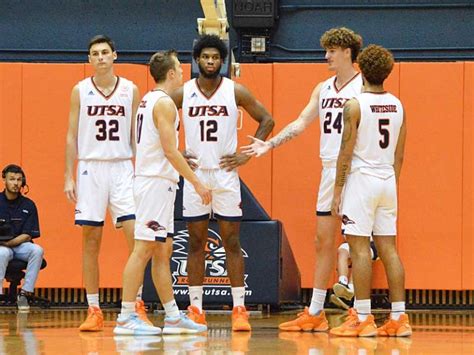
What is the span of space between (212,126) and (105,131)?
2.51 ft

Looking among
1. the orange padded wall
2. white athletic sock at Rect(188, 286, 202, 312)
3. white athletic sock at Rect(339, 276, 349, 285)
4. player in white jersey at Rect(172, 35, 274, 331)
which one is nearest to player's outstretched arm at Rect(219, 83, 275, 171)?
player in white jersey at Rect(172, 35, 274, 331)

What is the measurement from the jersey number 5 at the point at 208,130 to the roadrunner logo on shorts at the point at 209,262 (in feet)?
6.75

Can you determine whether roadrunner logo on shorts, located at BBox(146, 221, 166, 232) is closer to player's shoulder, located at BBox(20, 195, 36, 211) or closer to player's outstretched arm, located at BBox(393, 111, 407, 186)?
player's outstretched arm, located at BBox(393, 111, 407, 186)

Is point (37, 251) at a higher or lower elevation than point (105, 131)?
lower

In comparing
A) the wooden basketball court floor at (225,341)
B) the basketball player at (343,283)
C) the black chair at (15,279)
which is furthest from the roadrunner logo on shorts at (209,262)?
Result: the black chair at (15,279)

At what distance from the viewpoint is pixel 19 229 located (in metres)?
10.9

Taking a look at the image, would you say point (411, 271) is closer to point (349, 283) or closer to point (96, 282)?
point (349, 283)

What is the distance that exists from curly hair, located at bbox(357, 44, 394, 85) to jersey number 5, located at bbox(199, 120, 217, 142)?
1.16 meters

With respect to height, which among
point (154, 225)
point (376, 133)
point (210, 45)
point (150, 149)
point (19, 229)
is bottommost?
point (19, 229)

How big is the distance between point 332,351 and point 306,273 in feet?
16.8

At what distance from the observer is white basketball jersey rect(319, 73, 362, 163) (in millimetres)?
7824

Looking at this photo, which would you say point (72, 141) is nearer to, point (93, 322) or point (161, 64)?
point (161, 64)

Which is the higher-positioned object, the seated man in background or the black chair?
the seated man in background

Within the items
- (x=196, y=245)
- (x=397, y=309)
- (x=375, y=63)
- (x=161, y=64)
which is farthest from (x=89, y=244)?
(x=375, y=63)
